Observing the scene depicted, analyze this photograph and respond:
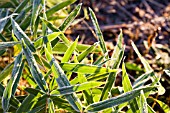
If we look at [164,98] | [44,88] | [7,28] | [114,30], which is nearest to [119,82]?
[164,98]

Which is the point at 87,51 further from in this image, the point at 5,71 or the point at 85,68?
the point at 5,71

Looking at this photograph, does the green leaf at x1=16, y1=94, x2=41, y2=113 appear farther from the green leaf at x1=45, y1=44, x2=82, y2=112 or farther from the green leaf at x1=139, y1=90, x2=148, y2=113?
the green leaf at x1=139, y1=90, x2=148, y2=113

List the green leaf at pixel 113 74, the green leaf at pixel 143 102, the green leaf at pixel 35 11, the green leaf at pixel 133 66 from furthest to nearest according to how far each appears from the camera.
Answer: the green leaf at pixel 133 66 → the green leaf at pixel 35 11 → the green leaf at pixel 113 74 → the green leaf at pixel 143 102

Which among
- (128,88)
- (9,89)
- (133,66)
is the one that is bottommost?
(133,66)

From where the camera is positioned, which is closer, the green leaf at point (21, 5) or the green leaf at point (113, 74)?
the green leaf at point (113, 74)

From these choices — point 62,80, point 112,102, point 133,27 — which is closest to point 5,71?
point 62,80

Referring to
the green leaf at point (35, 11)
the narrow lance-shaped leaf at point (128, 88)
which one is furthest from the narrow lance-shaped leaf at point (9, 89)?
the narrow lance-shaped leaf at point (128, 88)

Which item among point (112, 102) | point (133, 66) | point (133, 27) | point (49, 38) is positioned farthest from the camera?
point (133, 27)

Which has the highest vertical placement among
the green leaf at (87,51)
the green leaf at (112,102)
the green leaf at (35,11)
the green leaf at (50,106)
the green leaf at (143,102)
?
the green leaf at (35,11)

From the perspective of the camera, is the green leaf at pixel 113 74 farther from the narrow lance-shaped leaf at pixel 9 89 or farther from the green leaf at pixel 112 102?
the narrow lance-shaped leaf at pixel 9 89

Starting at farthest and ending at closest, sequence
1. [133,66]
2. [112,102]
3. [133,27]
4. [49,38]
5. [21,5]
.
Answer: [133,27] < [133,66] < [21,5] < [49,38] < [112,102]

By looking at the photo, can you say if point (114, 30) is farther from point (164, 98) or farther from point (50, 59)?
point (50, 59)
